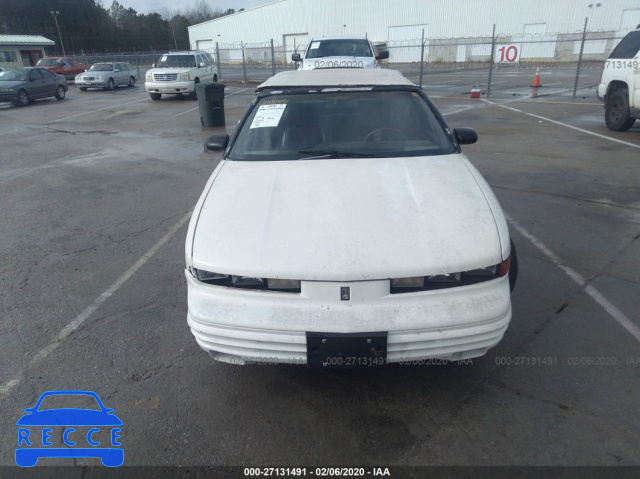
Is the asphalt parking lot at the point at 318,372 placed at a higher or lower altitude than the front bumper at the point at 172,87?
lower

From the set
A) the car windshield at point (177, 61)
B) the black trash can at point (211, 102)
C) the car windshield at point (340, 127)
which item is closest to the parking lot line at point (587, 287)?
the car windshield at point (340, 127)

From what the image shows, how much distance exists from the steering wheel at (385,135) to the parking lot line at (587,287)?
208 cm

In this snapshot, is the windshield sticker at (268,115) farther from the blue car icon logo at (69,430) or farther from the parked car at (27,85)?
the parked car at (27,85)

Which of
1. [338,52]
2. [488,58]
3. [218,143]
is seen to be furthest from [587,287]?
[488,58]

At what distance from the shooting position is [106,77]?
83.5ft

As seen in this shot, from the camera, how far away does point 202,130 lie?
42.5ft

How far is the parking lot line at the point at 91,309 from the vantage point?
3188 mm

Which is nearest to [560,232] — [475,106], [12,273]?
[12,273]

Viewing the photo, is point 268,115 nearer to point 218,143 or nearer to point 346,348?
point 218,143

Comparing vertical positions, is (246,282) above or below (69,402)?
above

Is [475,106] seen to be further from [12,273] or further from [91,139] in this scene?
[12,273]

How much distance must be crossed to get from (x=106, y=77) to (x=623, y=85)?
79.9 ft

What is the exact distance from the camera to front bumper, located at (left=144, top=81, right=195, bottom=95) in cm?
1911

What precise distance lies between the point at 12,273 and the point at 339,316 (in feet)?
12.8
